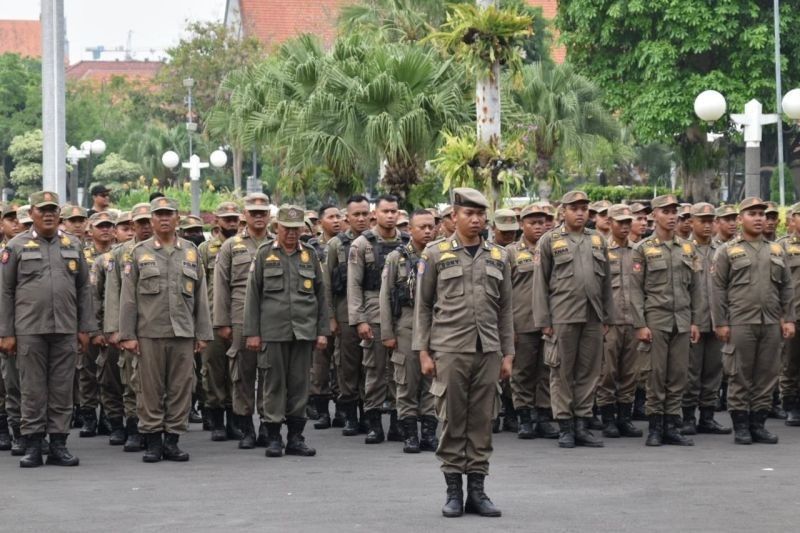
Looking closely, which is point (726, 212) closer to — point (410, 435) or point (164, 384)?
point (410, 435)

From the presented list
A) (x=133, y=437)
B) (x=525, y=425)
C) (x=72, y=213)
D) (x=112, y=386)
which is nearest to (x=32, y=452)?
(x=133, y=437)

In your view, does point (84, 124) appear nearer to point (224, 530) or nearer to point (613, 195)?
point (613, 195)

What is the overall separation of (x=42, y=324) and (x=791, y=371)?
7512mm

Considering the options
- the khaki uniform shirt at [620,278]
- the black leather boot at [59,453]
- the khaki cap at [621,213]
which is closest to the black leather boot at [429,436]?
the khaki uniform shirt at [620,278]

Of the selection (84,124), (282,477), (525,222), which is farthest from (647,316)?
(84,124)

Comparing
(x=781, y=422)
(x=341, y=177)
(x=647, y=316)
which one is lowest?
(x=781, y=422)

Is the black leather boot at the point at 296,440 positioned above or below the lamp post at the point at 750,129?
below

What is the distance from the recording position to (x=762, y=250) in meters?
14.2

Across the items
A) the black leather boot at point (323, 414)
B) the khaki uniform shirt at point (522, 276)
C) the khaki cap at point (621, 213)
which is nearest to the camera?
the khaki cap at point (621, 213)

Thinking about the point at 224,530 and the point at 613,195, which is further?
the point at 613,195

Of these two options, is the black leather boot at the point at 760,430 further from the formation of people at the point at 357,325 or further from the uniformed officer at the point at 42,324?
the uniformed officer at the point at 42,324

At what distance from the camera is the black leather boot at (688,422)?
14641mm

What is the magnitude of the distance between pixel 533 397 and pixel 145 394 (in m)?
3.77

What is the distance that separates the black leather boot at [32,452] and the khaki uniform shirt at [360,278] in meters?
3.07
